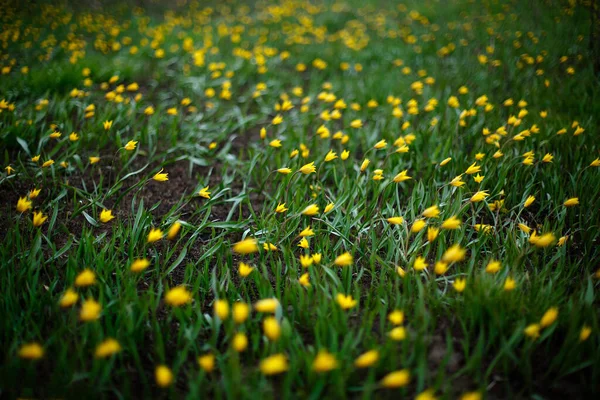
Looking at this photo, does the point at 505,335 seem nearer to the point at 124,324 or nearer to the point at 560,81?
the point at 124,324

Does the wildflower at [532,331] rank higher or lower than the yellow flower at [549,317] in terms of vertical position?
lower

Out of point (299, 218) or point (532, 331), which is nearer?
point (532, 331)

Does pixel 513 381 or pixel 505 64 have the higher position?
pixel 505 64

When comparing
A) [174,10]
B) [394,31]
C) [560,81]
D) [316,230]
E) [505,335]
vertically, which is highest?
[174,10]

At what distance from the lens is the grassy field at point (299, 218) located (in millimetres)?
1261

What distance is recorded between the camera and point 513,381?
130 cm

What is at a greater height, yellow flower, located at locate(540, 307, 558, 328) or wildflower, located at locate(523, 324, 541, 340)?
yellow flower, located at locate(540, 307, 558, 328)

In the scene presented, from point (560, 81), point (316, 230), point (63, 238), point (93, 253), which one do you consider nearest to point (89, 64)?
point (63, 238)

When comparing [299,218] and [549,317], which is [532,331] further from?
[299,218]

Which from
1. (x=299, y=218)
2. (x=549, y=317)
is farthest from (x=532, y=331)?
(x=299, y=218)

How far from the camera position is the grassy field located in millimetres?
1261

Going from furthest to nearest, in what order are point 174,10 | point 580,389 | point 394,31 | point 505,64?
point 174,10
point 394,31
point 505,64
point 580,389

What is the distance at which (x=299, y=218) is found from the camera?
2018 millimetres

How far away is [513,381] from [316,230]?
1050 mm
